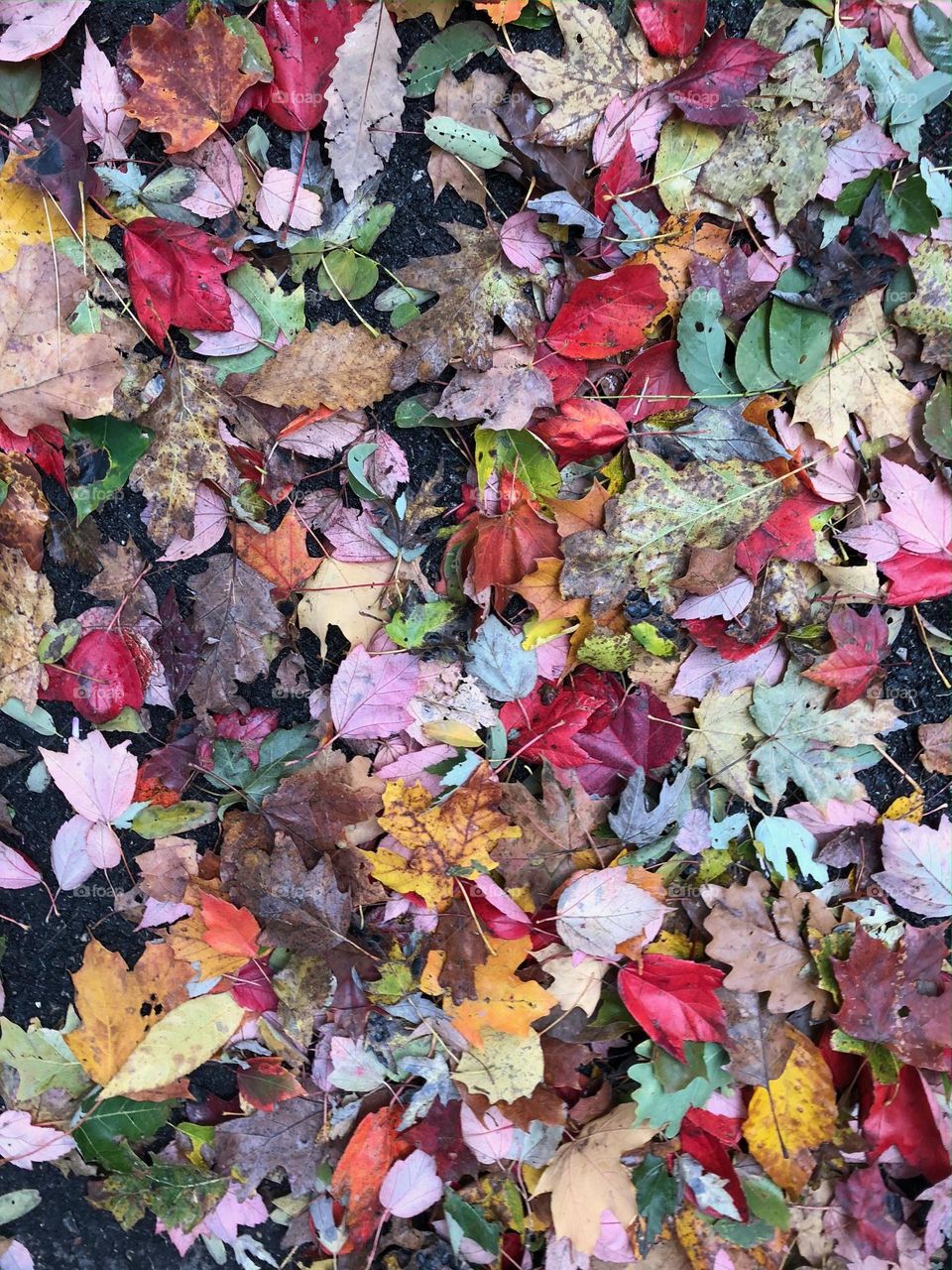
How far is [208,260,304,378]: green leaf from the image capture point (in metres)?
1.28

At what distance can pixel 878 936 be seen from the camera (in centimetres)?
140

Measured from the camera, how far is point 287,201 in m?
1.25

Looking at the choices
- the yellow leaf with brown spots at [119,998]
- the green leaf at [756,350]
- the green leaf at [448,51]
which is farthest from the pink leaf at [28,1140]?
the green leaf at [448,51]

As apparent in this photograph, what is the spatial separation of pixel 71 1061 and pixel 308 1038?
20.2 inches

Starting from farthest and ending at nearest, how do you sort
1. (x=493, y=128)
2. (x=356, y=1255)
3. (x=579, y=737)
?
1. (x=356, y=1255)
2. (x=579, y=737)
3. (x=493, y=128)

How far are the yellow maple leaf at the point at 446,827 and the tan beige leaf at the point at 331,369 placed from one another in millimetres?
685

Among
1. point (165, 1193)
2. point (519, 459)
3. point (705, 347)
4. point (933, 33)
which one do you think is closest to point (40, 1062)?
point (165, 1193)

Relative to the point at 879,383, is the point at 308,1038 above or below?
below

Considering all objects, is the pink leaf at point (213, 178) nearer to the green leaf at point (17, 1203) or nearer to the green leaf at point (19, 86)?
the green leaf at point (19, 86)

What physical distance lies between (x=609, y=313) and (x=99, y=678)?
111 centimetres

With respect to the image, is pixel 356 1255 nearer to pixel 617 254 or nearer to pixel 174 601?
pixel 174 601

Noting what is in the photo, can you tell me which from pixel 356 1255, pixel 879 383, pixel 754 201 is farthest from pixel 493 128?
pixel 356 1255

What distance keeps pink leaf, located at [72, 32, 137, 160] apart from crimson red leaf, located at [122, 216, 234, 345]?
0.13m

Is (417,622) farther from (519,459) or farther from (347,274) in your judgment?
(347,274)
